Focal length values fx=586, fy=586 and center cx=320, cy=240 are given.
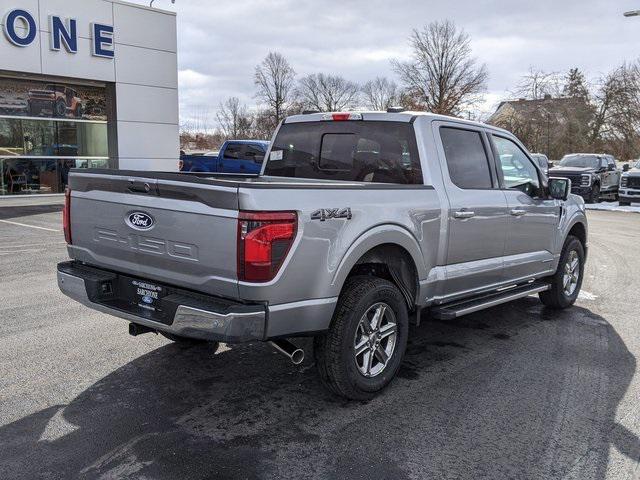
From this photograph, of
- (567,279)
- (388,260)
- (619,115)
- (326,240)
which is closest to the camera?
(326,240)

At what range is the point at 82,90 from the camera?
65.5 ft

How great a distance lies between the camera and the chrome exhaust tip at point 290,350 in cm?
365

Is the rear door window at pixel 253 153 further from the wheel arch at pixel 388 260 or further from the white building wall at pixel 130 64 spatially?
the wheel arch at pixel 388 260

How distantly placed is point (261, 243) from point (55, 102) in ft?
62.3

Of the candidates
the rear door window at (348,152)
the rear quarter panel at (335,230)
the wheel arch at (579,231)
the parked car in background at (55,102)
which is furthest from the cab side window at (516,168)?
the parked car in background at (55,102)

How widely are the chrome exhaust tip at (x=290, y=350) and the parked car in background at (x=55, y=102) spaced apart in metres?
18.4

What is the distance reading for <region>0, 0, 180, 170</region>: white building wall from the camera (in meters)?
17.8

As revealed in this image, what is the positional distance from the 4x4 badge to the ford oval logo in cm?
101

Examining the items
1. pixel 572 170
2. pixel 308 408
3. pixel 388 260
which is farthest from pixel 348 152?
pixel 572 170

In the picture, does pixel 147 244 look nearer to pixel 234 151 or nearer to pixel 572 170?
pixel 234 151

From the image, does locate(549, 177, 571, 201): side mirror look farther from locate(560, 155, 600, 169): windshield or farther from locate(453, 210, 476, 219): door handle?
locate(560, 155, 600, 169): windshield

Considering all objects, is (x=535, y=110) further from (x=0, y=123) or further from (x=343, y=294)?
(x=343, y=294)

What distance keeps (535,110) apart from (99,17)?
34.1 meters

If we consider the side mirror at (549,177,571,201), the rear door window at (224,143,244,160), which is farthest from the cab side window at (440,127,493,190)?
the rear door window at (224,143,244,160)
